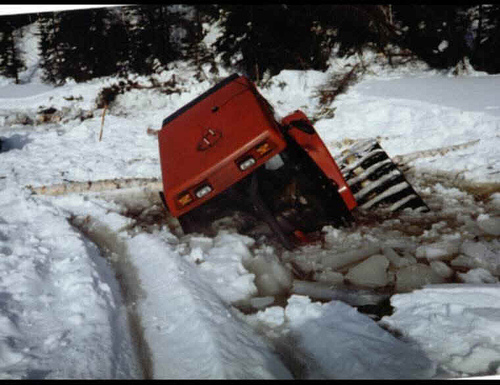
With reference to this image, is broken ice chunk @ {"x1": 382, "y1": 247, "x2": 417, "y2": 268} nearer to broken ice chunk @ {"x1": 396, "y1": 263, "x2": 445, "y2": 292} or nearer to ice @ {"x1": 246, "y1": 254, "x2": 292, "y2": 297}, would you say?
broken ice chunk @ {"x1": 396, "y1": 263, "x2": 445, "y2": 292}

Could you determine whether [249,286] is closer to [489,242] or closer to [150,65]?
[489,242]

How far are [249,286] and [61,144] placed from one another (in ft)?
15.0

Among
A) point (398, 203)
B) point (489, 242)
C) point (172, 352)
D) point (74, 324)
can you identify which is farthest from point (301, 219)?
point (74, 324)

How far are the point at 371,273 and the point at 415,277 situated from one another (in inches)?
10.1

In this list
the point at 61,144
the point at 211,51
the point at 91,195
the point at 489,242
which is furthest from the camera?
the point at 61,144

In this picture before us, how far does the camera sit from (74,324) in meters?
1.89

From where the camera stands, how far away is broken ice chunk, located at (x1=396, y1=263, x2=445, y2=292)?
2.08 meters

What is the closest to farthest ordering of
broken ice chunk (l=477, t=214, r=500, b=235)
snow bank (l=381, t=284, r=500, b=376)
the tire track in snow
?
snow bank (l=381, t=284, r=500, b=376) < the tire track in snow < broken ice chunk (l=477, t=214, r=500, b=235)

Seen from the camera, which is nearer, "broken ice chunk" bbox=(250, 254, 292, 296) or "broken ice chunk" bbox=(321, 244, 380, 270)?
"broken ice chunk" bbox=(250, 254, 292, 296)

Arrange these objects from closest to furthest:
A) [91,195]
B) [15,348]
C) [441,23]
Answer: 1. [15,348]
2. [441,23]
3. [91,195]

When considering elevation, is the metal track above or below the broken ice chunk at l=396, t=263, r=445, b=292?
above

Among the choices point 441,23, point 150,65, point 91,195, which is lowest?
point 91,195

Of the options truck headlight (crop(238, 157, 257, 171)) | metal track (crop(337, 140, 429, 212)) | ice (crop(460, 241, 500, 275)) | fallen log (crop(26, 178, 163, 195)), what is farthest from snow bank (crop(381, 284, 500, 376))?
fallen log (crop(26, 178, 163, 195))

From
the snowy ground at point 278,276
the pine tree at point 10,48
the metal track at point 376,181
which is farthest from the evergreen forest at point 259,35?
the metal track at point 376,181
